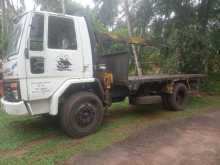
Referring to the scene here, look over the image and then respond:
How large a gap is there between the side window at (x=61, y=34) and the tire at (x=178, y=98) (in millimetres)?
3317

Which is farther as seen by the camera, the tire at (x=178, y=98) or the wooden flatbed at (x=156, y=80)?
the tire at (x=178, y=98)

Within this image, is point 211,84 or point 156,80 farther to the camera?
point 211,84

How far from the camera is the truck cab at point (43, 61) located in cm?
351

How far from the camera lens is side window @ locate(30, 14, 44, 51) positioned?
11.7 ft

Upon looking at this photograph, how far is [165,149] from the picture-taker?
3535mm

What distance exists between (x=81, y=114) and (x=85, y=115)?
98 millimetres

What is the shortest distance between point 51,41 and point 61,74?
0.61 metres

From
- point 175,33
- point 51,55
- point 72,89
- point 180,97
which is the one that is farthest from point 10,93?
point 175,33

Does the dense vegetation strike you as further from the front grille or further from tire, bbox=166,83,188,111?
the front grille

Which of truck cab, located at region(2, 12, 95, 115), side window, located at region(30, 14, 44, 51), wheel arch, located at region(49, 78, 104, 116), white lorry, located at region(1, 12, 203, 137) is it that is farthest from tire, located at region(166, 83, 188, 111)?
side window, located at region(30, 14, 44, 51)

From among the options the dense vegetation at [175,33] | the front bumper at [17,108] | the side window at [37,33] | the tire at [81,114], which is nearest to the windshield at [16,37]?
the side window at [37,33]

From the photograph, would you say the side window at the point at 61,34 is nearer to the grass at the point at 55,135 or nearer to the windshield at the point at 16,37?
the windshield at the point at 16,37

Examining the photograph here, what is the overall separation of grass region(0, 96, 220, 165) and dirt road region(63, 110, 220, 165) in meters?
0.25

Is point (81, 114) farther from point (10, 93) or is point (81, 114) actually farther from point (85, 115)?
point (10, 93)
